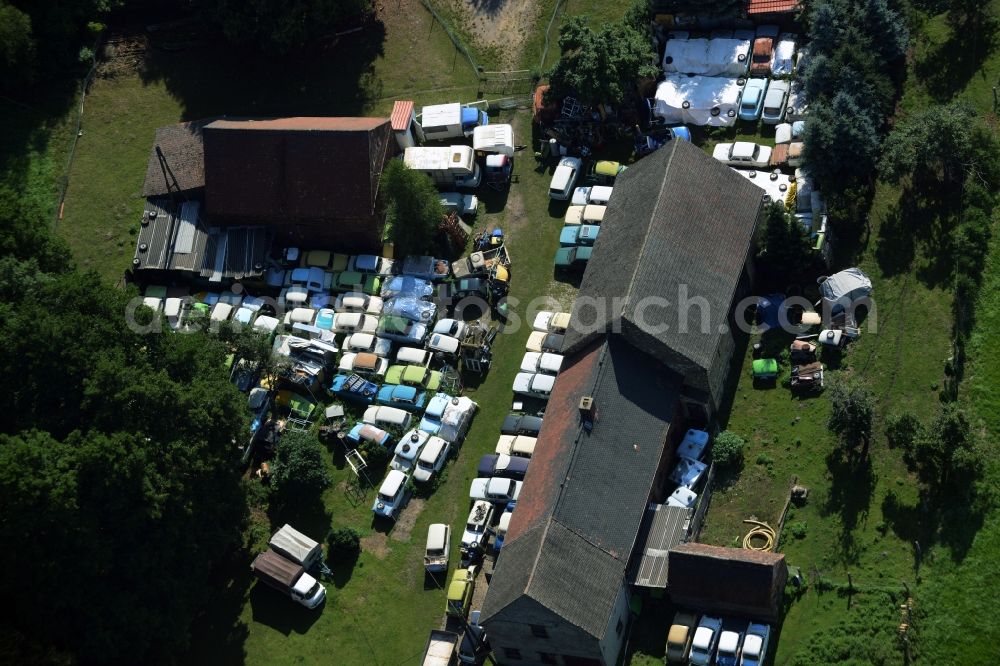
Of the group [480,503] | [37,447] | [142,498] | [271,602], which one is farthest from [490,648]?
[37,447]

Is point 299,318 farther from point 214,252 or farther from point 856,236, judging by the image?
point 856,236

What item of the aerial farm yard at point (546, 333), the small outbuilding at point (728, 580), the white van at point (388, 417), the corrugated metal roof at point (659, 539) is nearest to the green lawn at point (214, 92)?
the aerial farm yard at point (546, 333)

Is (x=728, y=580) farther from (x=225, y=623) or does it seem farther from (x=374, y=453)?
(x=225, y=623)

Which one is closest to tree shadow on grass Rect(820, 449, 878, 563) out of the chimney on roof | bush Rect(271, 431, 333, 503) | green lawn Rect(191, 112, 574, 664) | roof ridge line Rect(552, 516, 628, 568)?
roof ridge line Rect(552, 516, 628, 568)

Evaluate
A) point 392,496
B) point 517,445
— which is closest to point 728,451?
point 517,445

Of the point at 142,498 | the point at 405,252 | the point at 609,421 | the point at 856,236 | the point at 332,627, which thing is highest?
the point at 856,236

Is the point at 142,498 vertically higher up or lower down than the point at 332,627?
higher up

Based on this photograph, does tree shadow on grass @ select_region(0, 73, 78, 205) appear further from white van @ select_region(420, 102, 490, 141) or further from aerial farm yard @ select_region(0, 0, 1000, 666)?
white van @ select_region(420, 102, 490, 141)
